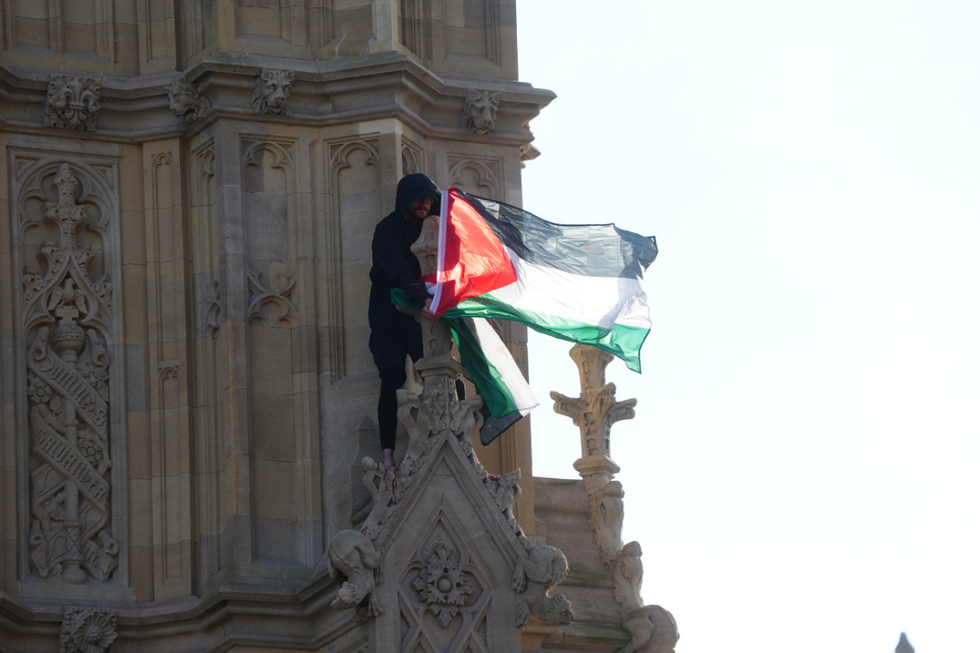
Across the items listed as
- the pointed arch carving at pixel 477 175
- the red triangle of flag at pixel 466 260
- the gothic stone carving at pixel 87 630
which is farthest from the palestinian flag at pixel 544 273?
the gothic stone carving at pixel 87 630

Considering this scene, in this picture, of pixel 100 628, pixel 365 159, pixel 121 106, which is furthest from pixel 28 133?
pixel 100 628

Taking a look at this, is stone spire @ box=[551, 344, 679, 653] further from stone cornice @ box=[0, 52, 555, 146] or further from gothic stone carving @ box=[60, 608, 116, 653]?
gothic stone carving @ box=[60, 608, 116, 653]

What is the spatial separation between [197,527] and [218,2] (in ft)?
15.6

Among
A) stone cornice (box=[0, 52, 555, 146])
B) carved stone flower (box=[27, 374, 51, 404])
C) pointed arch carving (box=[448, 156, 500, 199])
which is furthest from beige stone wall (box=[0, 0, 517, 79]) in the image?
carved stone flower (box=[27, 374, 51, 404])

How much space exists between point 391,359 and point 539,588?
2.44m

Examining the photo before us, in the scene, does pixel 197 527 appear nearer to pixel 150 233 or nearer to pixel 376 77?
pixel 150 233

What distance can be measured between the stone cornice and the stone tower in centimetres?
2

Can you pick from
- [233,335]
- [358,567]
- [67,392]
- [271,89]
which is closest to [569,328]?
[233,335]

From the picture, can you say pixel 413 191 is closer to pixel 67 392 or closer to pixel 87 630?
pixel 67 392

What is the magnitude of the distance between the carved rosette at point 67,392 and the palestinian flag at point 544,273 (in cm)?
310

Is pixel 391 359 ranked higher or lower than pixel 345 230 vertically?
lower

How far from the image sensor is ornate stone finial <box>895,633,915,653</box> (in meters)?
20.3

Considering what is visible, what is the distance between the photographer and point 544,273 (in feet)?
85.1

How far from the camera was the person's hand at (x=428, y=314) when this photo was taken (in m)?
24.3
